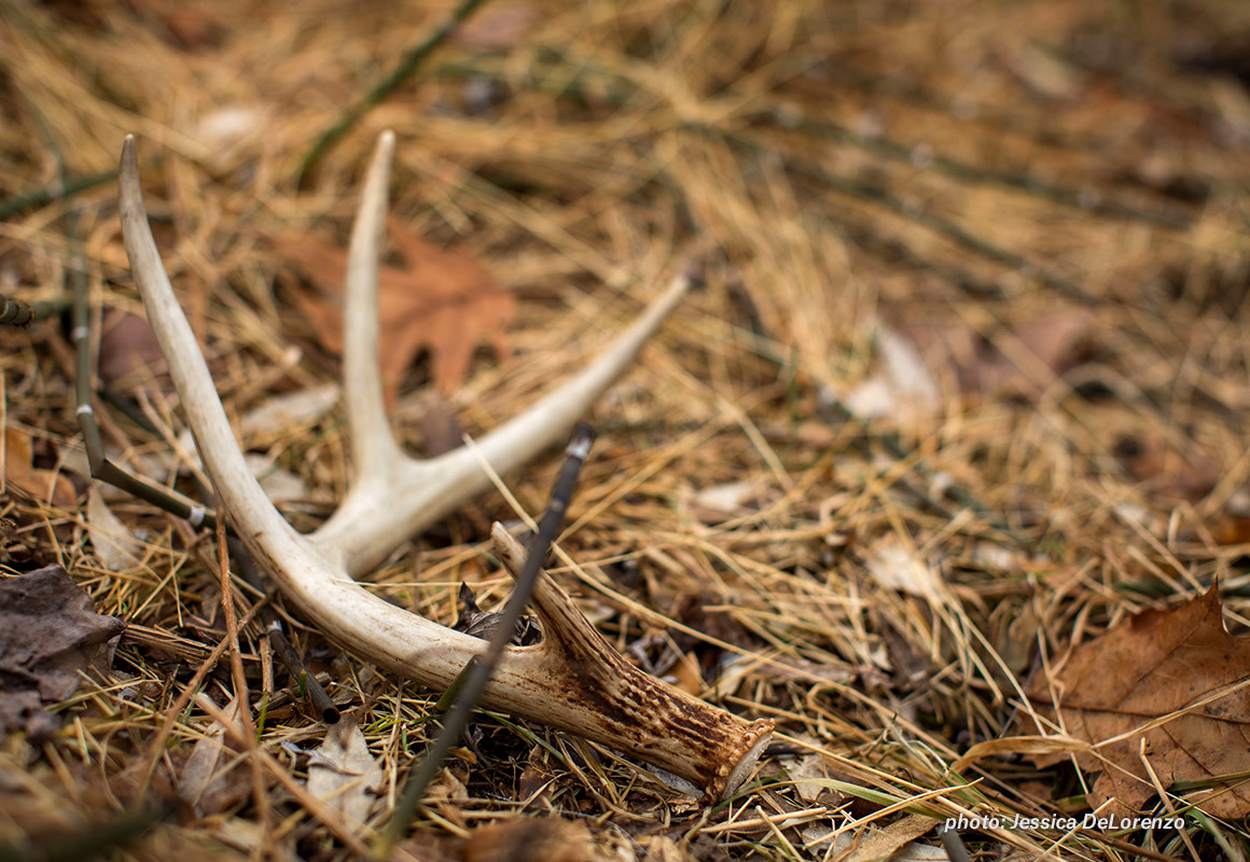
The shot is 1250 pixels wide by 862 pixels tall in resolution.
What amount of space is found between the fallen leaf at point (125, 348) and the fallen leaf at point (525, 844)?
1.13 metres

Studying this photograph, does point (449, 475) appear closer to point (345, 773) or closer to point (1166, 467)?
point (345, 773)

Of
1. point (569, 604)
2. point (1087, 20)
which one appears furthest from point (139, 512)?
point (1087, 20)

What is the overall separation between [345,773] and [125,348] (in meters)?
1.04

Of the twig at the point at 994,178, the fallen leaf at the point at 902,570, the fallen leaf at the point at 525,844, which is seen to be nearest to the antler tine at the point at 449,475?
the fallen leaf at the point at 525,844

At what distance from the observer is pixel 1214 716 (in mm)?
1264

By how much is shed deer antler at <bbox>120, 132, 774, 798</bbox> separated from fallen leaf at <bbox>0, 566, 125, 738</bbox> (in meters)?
0.21

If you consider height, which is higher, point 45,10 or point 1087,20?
point 45,10

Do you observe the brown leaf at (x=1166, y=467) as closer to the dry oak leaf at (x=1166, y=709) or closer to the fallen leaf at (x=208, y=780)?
the dry oak leaf at (x=1166, y=709)

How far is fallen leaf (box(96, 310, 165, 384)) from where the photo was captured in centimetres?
164

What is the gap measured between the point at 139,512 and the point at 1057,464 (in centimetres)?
190

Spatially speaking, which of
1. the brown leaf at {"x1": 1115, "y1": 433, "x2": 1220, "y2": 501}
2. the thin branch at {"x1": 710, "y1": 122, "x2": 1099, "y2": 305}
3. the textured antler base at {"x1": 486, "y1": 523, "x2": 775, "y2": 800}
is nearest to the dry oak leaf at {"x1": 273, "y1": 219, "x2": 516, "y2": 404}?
the textured antler base at {"x1": 486, "y1": 523, "x2": 775, "y2": 800}

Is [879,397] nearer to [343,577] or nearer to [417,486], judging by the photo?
[417,486]

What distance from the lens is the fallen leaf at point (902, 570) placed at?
157cm

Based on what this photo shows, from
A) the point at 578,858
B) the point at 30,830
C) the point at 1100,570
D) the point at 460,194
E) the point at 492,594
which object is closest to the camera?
the point at 30,830
